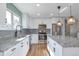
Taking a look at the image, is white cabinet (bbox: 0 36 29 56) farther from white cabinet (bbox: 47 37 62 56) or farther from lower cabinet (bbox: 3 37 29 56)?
white cabinet (bbox: 47 37 62 56)

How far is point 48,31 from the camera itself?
9.38 m

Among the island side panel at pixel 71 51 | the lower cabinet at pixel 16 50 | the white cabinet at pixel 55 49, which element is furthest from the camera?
the white cabinet at pixel 55 49

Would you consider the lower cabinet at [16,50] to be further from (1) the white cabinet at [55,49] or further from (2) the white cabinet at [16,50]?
(1) the white cabinet at [55,49]

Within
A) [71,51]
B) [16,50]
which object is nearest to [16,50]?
[16,50]

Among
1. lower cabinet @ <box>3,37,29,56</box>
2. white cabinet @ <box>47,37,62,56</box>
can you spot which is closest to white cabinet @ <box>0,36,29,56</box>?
lower cabinet @ <box>3,37,29,56</box>

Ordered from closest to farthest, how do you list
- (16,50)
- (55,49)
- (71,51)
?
(71,51), (16,50), (55,49)

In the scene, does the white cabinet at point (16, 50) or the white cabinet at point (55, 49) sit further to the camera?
the white cabinet at point (55, 49)

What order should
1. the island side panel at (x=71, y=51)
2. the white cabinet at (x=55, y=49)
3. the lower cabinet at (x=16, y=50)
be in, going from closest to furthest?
the lower cabinet at (x=16, y=50), the island side panel at (x=71, y=51), the white cabinet at (x=55, y=49)

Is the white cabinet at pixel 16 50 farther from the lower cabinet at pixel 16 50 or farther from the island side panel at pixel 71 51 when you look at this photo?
the island side panel at pixel 71 51

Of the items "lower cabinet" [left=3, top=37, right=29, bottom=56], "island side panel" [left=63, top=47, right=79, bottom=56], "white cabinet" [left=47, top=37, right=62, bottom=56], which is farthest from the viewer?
"white cabinet" [left=47, top=37, right=62, bottom=56]

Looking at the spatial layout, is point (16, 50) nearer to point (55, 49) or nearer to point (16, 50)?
point (16, 50)

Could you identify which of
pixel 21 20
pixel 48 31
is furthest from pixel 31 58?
pixel 48 31

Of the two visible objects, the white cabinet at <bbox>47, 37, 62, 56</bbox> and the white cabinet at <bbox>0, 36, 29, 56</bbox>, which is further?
the white cabinet at <bbox>47, 37, 62, 56</bbox>

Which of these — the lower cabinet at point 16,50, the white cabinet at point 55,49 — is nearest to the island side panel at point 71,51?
the white cabinet at point 55,49
